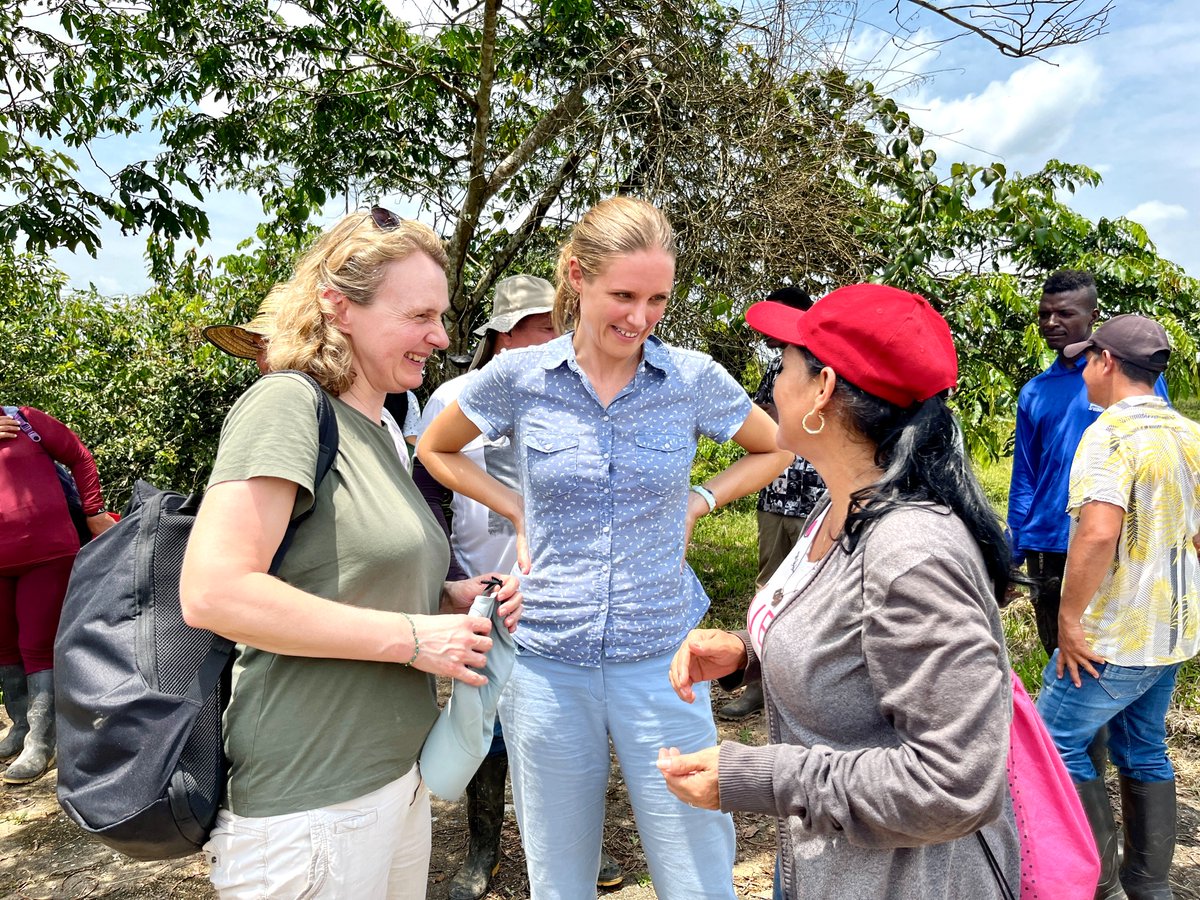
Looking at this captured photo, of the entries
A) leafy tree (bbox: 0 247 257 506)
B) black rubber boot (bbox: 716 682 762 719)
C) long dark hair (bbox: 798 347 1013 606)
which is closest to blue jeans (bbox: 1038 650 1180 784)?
long dark hair (bbox: 798 347 1013 606)

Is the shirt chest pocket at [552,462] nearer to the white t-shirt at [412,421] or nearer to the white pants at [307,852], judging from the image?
the white pants at [307,852]

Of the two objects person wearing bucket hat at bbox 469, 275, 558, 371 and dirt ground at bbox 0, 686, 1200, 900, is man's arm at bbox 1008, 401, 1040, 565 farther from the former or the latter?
person wearing bucket hat at bbox 469, 275, 558, 371

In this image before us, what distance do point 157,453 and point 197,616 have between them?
5981 mm

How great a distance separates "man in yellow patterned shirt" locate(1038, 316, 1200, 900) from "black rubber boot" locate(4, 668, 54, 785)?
450 cm

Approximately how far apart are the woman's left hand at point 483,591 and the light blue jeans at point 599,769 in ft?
0.90

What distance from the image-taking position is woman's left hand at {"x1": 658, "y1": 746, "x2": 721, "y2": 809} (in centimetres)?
128

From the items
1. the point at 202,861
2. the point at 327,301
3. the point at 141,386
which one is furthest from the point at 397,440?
the point at 141,386

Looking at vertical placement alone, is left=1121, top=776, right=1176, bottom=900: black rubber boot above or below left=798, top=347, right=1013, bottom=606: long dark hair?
below

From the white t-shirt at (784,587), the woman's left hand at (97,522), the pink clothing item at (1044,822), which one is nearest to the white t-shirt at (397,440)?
the white t-shirt at (784,587)

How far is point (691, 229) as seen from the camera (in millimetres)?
4633

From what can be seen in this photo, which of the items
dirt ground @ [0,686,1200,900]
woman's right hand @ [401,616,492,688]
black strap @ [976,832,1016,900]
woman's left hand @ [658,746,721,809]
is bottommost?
dirt ground @ [0,686,1200,900]

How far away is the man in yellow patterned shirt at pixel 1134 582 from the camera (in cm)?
264

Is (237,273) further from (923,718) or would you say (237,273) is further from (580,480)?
(923,718)

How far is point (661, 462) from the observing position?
2119mm
